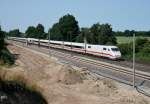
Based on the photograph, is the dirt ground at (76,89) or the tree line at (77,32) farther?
the tree line at (77,32)

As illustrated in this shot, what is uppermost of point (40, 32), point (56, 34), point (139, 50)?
point (40, 32)

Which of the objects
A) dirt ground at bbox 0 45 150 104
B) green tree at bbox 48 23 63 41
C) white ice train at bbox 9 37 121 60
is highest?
green tree at bbox 48 23 63 41

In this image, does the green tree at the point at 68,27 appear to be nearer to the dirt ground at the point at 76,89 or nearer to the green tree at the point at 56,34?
the green tree at the point at 56,34

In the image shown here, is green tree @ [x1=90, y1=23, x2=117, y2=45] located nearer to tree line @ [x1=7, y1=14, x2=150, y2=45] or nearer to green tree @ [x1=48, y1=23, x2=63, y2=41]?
tree line @ [x1=7, y1=14, x2=150, y2=45]

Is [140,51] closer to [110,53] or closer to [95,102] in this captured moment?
[110,53]

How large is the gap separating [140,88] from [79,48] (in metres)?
47.2

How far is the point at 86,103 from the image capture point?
997 inches

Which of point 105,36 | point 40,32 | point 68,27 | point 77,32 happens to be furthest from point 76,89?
point 40,32

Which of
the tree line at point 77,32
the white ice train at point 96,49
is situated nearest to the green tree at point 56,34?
the tree line at point 77,32

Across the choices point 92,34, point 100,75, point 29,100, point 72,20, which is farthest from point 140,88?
point 72,20

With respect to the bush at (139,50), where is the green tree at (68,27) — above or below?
above

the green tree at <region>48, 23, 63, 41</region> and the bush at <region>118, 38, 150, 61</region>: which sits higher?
the green tree at <region>48, 23, 63, 41</region>

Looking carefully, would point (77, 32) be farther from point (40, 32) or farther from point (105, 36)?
point (105, 36)

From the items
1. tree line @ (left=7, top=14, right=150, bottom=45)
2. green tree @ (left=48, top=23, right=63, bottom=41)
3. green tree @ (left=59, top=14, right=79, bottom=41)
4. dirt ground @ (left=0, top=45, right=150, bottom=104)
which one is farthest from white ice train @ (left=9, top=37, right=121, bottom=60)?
green tree @ (left=59, top=14, right=79, bottom=41)
